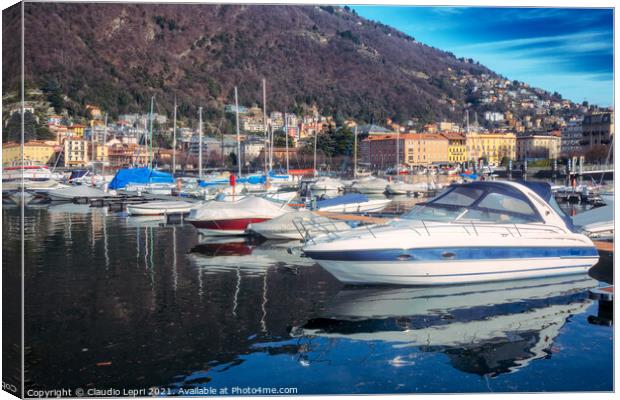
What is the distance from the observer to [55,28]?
12336 millimetres

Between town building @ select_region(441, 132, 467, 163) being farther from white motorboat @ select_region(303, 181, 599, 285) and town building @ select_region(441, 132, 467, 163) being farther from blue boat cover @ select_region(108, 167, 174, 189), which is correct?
white motorboat @ select_region(303, 181, 599, 285)

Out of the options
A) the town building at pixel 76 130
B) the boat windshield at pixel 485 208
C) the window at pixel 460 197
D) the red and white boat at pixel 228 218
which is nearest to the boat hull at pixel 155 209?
the red and white boat at pixel 228 218

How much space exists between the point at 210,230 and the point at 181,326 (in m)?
8.52

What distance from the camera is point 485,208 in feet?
33.3

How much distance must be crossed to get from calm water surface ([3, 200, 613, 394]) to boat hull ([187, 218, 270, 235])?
4.08m

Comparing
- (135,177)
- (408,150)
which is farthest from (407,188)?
(408,150)

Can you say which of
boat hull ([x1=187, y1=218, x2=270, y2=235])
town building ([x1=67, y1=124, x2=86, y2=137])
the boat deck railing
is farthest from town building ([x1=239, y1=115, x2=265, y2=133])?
the boat deck railing

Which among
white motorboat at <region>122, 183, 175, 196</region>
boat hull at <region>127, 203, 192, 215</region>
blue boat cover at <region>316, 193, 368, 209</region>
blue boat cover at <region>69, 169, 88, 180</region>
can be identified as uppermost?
blue boat cover at <region>69, 169, 88, 180</region>

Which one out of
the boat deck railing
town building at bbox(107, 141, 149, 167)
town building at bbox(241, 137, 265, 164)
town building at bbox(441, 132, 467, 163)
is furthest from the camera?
town building at bbox(241, 137, 265, 164)

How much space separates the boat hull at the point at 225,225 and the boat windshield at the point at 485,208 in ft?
20.8

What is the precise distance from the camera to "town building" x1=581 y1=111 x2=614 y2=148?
336 inches

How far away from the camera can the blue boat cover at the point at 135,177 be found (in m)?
31.7

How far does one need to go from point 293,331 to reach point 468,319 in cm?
207

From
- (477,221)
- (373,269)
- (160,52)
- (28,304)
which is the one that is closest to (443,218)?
(477,221)
